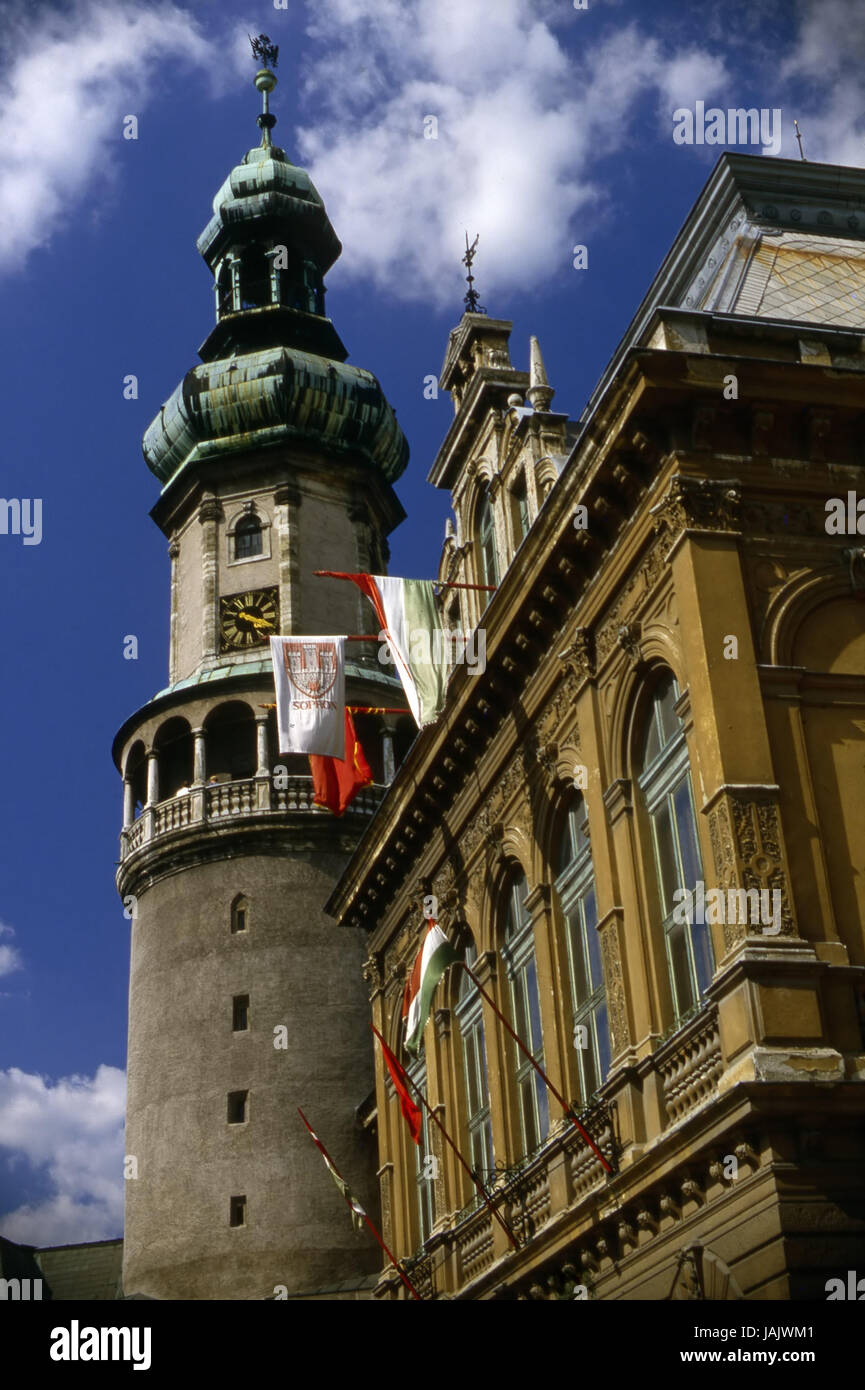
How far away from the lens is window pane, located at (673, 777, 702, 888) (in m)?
19.4

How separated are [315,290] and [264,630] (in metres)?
13.2

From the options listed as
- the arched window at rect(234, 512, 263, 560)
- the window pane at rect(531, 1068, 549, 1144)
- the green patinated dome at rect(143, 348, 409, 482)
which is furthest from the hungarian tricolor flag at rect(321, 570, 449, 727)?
the green patinated dome at rect(143, 348, 409, 482)

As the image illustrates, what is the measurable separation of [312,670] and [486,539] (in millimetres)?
3705

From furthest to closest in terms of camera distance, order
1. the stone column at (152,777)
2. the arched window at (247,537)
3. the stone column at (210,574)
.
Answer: the arched window at (247,537) < the stone column at (210,574) < the stone column at (152,777)

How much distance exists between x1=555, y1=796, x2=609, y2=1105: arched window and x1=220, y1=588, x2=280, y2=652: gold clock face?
23682 mm

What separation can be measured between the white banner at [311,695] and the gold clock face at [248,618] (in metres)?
18.9

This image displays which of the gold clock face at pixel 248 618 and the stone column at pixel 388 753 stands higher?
the gold clock face at pixel 248 618

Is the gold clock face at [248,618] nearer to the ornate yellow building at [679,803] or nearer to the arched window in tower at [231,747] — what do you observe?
the arched window in tower at [231,747]

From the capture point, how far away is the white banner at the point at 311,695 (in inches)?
1055

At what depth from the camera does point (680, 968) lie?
64.1 ft

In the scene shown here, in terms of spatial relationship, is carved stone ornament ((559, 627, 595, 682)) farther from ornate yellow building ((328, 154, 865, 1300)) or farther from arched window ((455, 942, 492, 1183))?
arched window ((455, 942, 492, 1183))

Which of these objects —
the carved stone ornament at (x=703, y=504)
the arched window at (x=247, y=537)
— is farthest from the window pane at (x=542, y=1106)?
the arched window at (x=247, y=537)

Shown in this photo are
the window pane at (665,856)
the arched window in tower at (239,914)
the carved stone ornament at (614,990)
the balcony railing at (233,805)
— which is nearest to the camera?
the window pane at (665,856)

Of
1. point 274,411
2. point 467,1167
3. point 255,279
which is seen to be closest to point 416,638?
point 467,1167
